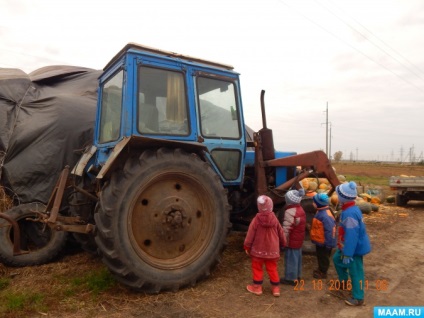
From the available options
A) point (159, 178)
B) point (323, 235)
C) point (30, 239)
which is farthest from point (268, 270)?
point (30, 239)

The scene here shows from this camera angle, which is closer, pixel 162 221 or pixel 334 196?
pixel 162 221

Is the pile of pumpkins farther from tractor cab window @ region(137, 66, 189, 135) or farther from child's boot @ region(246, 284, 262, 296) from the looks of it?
tractor cab window @ region(137, 66, 189, 135)

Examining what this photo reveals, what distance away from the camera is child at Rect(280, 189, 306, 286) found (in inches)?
175

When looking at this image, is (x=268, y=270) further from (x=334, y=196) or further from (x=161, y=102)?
(x=334, y=196)

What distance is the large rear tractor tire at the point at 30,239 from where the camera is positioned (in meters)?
4.82

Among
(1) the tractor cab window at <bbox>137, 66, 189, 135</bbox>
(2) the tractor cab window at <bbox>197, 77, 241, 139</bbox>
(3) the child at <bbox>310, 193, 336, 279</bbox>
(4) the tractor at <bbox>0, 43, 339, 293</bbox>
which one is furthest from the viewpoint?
(2) the tractor cab window at <bbox>197, 77, 241, 139</bbox>

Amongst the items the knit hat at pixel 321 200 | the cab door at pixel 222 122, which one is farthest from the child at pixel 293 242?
the cab door at pixel 222 122

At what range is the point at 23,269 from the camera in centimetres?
477

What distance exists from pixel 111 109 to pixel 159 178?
5.62ft

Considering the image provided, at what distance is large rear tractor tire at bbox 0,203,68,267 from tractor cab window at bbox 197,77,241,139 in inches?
106

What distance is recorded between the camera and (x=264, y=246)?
4133mm

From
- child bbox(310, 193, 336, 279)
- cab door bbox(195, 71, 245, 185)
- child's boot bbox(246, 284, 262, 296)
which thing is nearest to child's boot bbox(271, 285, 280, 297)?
child's boot bbox(246, 284, 262, 296)

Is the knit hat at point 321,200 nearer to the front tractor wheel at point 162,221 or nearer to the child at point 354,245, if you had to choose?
the child at point 354,245

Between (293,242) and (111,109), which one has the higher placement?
(111,109)
